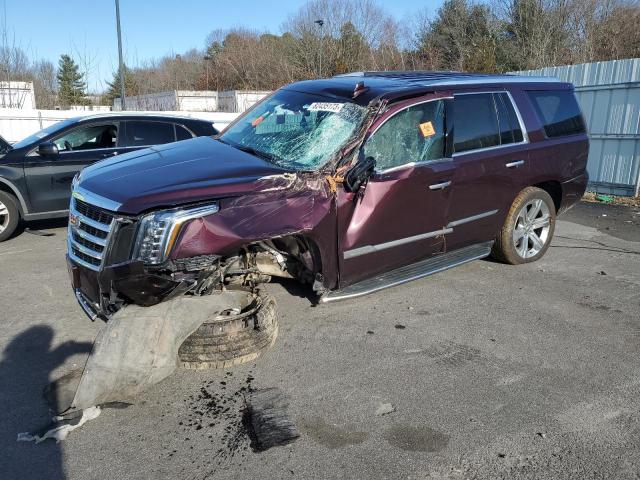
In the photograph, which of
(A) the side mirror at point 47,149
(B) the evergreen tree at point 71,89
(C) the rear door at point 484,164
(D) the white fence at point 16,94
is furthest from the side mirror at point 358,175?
(B) the evergreen tree at point 71,89

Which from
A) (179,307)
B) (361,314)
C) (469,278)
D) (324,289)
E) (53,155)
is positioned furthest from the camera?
(53,155)

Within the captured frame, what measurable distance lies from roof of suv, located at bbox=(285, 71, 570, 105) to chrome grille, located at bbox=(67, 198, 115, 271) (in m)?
2.18

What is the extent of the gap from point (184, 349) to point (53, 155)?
4.73 m

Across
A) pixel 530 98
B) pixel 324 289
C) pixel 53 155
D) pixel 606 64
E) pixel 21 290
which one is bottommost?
pixel 21 290

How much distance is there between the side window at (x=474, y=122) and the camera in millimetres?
4816

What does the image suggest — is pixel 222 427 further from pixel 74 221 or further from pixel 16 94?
pixel 16 94

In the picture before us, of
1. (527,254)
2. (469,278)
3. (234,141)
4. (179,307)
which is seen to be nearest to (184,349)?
(179,307)

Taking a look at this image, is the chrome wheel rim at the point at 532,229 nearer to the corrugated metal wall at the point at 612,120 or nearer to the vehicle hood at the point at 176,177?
the vehicle hood at the point at 176,177

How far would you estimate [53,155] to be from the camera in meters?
7.01

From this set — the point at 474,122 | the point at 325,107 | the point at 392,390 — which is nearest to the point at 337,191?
the point at 325,107

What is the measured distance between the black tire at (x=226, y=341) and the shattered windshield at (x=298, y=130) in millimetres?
1171

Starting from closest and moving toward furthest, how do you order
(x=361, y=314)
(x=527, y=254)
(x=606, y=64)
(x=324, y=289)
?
1. (x=324, y=289)
2. (x=361, y=314)
3. (x=527, y=254)
4. (x=606, y=64)

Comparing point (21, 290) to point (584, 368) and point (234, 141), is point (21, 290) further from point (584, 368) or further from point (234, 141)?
point (584, 368)

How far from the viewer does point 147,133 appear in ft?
25.6
